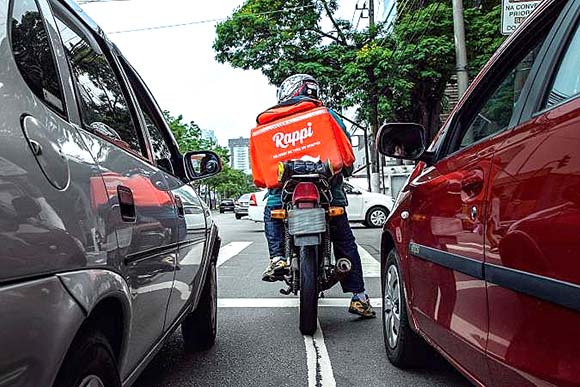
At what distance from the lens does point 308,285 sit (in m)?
4.47

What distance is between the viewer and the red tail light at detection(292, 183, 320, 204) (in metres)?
4.60

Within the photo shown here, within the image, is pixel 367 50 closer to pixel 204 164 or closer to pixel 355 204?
pixel 355 204

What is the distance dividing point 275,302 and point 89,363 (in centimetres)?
454

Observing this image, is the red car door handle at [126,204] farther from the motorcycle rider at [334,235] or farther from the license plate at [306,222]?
the motorcycle rider at [334,235]

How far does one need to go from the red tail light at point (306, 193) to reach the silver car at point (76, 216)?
1437mm

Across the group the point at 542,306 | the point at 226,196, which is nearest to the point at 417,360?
the point at 542,306

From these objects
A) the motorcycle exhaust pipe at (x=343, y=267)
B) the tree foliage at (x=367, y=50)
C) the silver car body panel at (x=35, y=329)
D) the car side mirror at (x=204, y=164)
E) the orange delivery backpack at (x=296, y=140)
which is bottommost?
the motorcycle exhaust pipe at (x=343, y=267)

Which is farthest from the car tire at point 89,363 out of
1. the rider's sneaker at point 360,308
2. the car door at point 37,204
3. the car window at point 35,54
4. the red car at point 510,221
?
the rider's sneaker at point 360,308

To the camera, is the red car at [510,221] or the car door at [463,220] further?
the car door at [463,220]

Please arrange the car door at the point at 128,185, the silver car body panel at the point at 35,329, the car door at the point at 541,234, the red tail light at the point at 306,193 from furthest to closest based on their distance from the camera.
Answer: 1. the red tail light at the point at 306,193
2. the car door at the point at 128,185
3. the car door at the point at 541,234
4. the silver car body panel at the point at 35,329

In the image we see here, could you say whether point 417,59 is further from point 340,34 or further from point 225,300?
point 225,300

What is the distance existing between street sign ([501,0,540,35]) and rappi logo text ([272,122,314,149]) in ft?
8.62

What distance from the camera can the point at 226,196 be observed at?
104 metres

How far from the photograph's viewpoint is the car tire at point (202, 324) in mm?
4211
